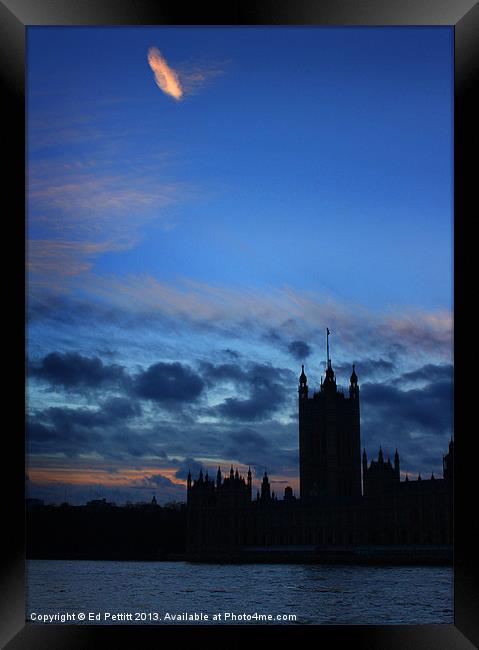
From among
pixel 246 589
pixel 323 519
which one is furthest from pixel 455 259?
pixel 323 519

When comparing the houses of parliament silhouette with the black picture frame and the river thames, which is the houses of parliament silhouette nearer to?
the river thames

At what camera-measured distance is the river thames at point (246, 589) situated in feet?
58.4

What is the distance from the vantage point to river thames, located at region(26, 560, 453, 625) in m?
17.8

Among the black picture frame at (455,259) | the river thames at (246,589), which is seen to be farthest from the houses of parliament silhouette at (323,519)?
the black picture frame at (455,259)

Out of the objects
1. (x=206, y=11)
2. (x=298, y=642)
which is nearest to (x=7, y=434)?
(x=298, y=642)

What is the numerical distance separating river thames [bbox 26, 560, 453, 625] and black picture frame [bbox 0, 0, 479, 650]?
11.5 meters

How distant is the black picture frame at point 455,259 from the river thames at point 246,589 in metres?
11.5

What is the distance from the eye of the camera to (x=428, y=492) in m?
28.3

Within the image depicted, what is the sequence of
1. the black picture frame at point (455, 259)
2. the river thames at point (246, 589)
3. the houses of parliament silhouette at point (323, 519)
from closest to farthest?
the black picture frame at point (455, 259) < the river thames at point (246, 589) < the houses of parliament silhouette at point (323, 519)

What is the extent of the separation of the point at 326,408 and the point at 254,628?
3213cm

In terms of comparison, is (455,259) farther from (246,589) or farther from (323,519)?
(323,519)

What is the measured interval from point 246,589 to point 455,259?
868 inches

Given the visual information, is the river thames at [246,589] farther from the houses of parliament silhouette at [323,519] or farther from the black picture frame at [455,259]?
the black picture frame at [455,259]

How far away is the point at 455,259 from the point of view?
307 cm
